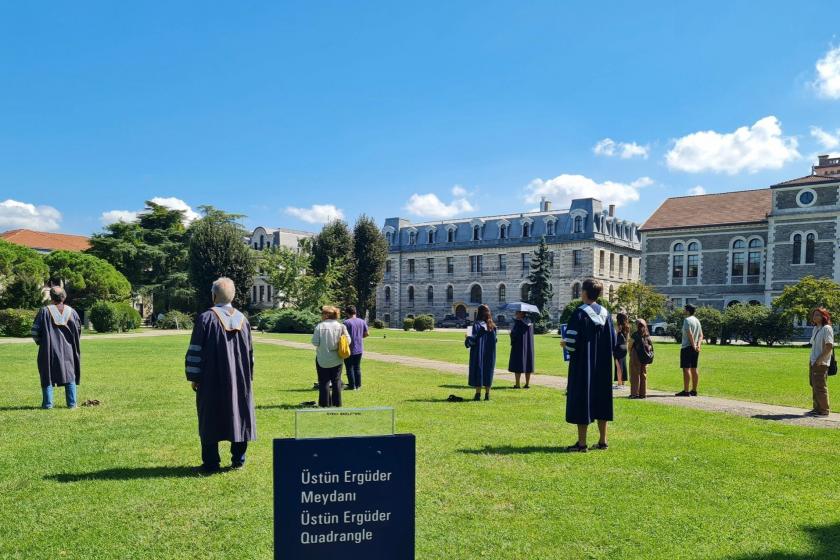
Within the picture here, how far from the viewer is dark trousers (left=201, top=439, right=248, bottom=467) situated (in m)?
6.36

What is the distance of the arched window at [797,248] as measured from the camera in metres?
45.1

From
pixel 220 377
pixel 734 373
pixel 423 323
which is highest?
pixel 220 377

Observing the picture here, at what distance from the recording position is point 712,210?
175 ft

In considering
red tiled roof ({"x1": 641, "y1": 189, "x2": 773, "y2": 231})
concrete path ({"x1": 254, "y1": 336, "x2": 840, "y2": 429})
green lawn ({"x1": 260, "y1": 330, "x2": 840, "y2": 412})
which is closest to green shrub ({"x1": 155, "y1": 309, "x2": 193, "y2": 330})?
green lawn ({"x1": 260, "y1": 330, "x2": 840, "y2": 412})

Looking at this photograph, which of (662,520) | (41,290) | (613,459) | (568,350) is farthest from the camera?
(41,290)

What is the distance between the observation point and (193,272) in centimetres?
5109

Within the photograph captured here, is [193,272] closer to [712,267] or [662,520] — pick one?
[712,267]

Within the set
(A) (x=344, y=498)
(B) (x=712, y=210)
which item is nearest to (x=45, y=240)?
(B) (x=712, y=210)

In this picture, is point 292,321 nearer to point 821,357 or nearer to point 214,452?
point 821,357

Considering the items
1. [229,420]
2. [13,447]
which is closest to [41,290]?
[13,447]

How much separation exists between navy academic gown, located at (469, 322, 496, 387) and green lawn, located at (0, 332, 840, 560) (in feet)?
3.45

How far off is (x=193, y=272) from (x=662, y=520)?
50.8m

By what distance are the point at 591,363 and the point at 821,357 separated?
5.68 m

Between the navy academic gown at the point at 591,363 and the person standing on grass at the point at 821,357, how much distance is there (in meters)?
5.37
